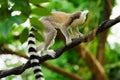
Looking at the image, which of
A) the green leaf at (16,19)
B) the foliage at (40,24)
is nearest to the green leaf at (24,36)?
the foliage at (40,24)

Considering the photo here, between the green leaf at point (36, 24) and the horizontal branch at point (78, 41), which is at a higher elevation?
the green leaf at point (36, 24)

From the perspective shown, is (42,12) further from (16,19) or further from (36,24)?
(16,19)

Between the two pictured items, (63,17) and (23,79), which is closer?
Result: (63,17)

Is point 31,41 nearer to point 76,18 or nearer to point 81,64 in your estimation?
point 76,18

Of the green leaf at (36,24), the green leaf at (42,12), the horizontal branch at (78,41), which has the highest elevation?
the green leaf at (42,12)

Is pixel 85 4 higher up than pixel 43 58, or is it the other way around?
pixel 85 4

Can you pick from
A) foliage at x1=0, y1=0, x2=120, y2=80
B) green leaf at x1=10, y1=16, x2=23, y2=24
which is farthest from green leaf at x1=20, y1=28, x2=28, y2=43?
green leaf at x1=10, y1=16, x2=23, y2=24

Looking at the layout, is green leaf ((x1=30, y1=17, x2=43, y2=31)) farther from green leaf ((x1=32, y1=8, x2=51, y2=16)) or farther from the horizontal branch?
the horizontal branch

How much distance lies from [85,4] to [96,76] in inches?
59.3

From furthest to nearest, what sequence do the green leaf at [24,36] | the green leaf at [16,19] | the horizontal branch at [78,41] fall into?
the green leaf at [24,36] → the horizontal branch at [78,41] → the green leaf at [16,19]

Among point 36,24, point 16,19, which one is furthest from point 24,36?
point 16,19

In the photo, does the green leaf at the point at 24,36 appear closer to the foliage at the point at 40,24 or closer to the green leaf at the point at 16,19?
the foliage at the point at 40,24

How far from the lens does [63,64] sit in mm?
7746

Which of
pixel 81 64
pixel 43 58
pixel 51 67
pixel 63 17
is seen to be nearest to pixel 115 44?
pixel 81 64
